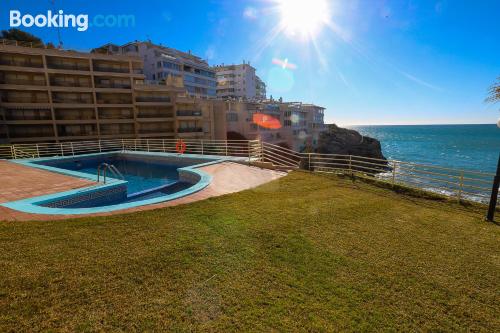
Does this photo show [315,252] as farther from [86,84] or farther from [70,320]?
[86,84]

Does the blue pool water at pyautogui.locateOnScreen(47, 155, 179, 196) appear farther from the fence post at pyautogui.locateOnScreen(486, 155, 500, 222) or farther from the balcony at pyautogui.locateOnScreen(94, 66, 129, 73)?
the balcony at pyautogui.locateOnScreen(94, 66, 129, 73)

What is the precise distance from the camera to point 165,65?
46094 millimetres

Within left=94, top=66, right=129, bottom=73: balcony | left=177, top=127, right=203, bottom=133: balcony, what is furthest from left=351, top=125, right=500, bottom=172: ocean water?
left=94, top=66, right=129, bottom=73: balcony

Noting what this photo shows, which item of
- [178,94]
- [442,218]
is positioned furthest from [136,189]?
[178,94]

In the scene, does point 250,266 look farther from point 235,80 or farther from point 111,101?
point 235,80

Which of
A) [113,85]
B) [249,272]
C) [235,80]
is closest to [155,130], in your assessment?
[113,85]

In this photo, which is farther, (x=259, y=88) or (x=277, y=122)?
(x=259, y=88)

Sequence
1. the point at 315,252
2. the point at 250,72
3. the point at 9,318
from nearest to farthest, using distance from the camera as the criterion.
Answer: the point at 9,318 → the point at 315,252 → the point at 250,72

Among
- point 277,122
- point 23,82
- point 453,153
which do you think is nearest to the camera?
point 23,82

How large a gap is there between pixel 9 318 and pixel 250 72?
78.7m

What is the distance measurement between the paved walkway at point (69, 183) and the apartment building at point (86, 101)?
2390 cm

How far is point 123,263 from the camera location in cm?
409

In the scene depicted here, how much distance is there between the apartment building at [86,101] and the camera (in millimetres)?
31406

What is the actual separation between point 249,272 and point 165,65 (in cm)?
4896
